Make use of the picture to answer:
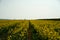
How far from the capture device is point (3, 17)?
7.23 feet

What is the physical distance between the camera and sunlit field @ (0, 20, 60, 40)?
1.63m

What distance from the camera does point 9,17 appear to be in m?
2.19

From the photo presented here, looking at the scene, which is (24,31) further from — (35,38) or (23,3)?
(23,3)

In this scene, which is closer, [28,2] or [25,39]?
[25,39]

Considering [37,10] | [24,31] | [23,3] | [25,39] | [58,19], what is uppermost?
[23,3]

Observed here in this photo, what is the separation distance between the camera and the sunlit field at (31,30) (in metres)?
1.63

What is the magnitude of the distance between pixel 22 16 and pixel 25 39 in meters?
0.67

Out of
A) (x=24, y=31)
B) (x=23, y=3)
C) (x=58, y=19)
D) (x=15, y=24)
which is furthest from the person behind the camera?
(x=23, y=3)

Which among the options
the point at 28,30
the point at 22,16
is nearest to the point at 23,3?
the point at 22,16

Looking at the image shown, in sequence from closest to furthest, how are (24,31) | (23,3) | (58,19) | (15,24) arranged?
(24,31), (15,24), (58,19), (23,3)

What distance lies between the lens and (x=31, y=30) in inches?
71.7

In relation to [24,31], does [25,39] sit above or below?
below

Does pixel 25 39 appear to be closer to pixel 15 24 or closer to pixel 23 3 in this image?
pixel 15 24

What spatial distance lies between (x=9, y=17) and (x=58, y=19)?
40.3 inches
